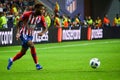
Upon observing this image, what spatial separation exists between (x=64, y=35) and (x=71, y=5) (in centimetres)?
1361

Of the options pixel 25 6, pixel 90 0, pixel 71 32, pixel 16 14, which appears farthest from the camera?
pixel 90 0

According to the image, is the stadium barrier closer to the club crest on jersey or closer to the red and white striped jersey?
the club crest on jersey

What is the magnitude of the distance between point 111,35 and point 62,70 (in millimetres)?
28115

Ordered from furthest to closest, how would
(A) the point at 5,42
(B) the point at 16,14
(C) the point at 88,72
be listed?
(B) the point at 16,14 < (A) the point at 5,42 < (C) the point at 88,72

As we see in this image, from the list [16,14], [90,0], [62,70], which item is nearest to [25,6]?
[16,14]

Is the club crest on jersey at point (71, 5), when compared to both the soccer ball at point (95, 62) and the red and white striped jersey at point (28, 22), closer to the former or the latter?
the soccer ball at point (95, 62)

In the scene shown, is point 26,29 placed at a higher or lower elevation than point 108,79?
higher

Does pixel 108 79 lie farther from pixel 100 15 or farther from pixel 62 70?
pixel 100 15

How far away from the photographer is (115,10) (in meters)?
51.9

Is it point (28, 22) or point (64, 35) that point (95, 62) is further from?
point (64, 35)

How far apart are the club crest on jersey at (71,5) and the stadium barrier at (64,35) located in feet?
23.4

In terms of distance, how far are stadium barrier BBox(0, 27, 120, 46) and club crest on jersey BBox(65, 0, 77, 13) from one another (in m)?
7.13

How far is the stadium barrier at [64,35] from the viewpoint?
28456 mm

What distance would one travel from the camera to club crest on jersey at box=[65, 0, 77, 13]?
159 feet
